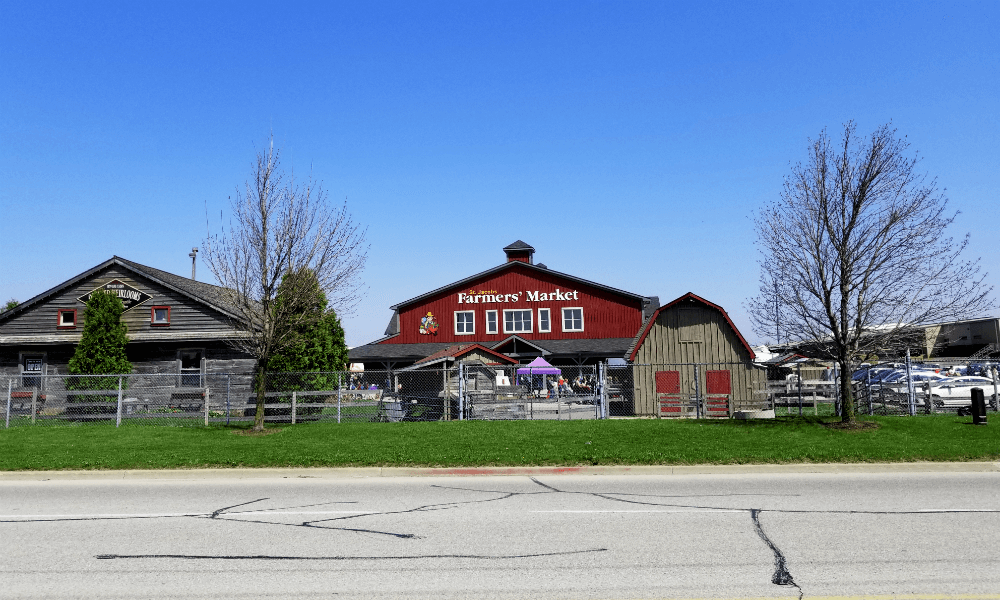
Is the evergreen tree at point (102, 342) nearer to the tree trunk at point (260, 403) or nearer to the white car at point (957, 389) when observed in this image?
the tree trunk at point (260, 403)

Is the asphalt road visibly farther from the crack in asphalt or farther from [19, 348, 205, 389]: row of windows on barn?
[19, 348, 205, 389]: row of windows on barn

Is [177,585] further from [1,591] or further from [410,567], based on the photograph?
[410,567]

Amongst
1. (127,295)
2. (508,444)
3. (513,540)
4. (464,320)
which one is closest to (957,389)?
(508,444)

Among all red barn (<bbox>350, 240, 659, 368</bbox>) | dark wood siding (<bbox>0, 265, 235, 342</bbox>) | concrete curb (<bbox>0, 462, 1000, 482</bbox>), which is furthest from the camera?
red barn (<bbox>350, 240, 659, 368</bbox>)

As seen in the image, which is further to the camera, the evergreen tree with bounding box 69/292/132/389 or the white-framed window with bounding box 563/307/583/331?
the white-framed window with bounding box 563/307/583/331

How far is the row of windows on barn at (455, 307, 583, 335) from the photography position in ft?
148

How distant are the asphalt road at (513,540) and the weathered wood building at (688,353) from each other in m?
16.4

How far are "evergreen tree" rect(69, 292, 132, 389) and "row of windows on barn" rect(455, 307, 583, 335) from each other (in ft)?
68.3

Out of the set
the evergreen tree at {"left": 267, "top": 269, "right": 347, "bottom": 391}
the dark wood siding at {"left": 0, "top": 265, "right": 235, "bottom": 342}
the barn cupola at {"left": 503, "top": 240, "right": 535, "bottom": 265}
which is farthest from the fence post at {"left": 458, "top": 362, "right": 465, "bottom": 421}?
the barn cupola at {"left": 503, "top": 240, "right": 535, "bottom": 265}

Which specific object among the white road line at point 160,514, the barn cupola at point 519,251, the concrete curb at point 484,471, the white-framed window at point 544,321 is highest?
the barn cupola at point 519,251

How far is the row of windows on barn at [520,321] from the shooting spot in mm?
45094

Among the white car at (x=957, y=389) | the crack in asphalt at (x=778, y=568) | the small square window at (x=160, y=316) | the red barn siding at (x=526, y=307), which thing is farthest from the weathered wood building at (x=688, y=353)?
the small square window at (x=160, y=316)

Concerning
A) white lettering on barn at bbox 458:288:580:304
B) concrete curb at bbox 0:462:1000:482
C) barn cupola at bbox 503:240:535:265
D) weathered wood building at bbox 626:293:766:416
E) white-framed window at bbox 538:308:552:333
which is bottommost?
concrete curb at bbox 0:462:1000:482

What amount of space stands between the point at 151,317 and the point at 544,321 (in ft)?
73.3
